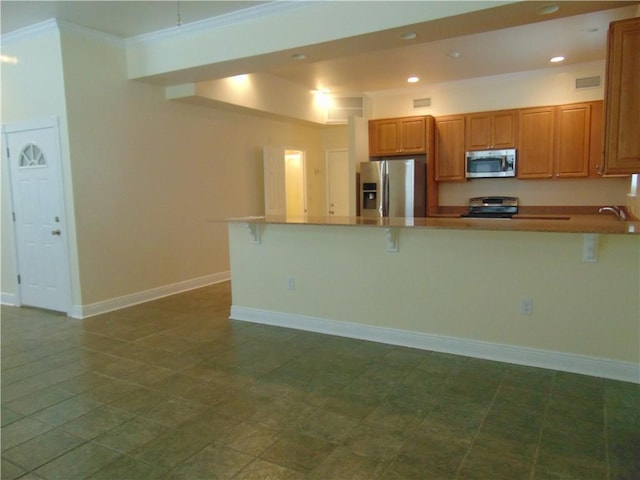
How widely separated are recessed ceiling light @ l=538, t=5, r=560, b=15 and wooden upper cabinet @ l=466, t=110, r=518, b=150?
3216 millimetres

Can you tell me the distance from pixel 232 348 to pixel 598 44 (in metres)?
5.15

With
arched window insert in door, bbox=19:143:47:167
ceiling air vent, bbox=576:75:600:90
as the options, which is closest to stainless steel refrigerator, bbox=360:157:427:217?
ceiling air vent, bbox=576:75:600:90

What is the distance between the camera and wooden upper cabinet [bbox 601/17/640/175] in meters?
2.94

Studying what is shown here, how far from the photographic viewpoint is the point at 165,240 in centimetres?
560

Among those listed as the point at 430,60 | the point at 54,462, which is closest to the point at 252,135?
the point at 430,60

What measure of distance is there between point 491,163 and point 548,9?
337 centimetres

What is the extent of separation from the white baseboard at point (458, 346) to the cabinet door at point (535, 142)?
11.9 ft

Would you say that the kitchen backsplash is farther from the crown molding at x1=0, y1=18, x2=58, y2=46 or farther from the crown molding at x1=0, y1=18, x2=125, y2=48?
the crown molding at x1=0, y1=18, x2=58, y2=46

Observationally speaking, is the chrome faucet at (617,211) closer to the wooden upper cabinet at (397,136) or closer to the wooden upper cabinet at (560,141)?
the wooden upper cabinet at (560,141)

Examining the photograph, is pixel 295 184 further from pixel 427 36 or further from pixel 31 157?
pixel 427 36

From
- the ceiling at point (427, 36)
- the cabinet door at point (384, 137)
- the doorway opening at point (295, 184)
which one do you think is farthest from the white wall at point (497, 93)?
the doorway opening at point (295, 184)

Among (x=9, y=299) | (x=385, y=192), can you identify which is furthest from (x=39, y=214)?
(x=385, y=192)

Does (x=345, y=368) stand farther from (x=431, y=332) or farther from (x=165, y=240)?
(x=165, y=240)

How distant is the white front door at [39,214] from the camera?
15.2ft
